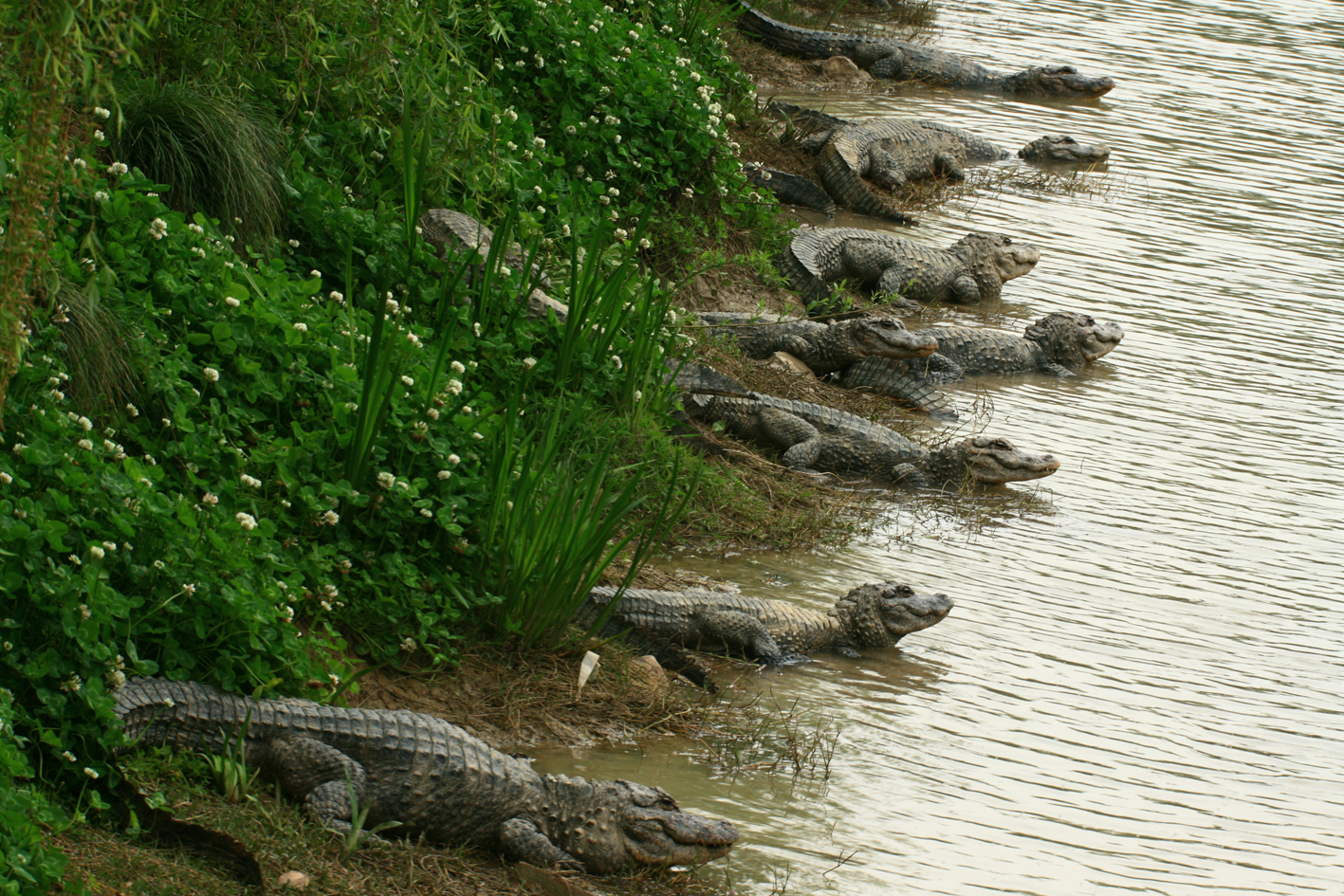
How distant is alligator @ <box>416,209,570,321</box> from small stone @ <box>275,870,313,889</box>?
3.13 meters

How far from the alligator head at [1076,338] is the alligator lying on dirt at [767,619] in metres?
3.89

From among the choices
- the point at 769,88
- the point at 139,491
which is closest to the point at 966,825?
the point at 139,491

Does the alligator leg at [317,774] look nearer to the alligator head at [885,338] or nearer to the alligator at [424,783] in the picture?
the alligator at [424,783]

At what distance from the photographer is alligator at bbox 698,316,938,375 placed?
743cm

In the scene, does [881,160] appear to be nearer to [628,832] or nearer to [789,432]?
[789,432]

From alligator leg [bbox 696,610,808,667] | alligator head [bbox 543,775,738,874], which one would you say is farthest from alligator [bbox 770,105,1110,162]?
alligator head [bbox 543,775,738,874]

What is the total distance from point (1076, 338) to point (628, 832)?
6070 millimetres

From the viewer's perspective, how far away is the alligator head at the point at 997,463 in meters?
6.40

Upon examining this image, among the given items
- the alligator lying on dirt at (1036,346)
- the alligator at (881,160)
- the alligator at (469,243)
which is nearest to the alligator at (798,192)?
the alligator at (881,160)

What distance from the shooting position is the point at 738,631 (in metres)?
4.68

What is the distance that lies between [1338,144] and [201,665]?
14.4 meters

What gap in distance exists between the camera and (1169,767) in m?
4.44

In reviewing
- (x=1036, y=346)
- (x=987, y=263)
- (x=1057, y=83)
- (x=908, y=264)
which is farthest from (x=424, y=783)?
(x=1057, y=83)

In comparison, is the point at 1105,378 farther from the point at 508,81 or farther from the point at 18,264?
the point at 18,264
